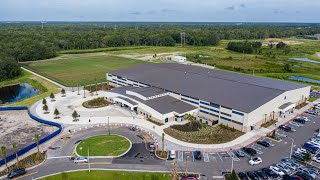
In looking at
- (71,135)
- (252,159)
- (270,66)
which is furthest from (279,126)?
(270,66)

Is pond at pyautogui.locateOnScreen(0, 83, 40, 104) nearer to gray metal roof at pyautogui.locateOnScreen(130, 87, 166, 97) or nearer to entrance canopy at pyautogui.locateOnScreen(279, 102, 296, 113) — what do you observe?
gray metal roof at pyautogui.locateOnScreen(130, 87, 166, 97)

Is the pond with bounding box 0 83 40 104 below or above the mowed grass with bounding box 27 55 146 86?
below

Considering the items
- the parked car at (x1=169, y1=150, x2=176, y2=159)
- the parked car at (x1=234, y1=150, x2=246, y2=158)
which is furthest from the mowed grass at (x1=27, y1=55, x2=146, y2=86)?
the parked car at (x1=234, y1=150, x2=246, y2=158)

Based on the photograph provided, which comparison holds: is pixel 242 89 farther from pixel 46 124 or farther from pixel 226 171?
pixel 46 124

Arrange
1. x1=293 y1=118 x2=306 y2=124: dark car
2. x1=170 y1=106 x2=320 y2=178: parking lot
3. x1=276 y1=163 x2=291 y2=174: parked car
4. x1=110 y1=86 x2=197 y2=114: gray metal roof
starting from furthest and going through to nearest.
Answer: x1=110 y1=86 x2=197 y2=114: gray metal roof → x1=293 y1=118 x2=306 y2=124: dark car → x1=170 y1=106 x2=320 y2=178: parking lot → x1=276 y1=163 x2=291 y2=174: parked car

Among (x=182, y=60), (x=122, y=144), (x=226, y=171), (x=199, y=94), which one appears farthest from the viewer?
(x=182, y=60)

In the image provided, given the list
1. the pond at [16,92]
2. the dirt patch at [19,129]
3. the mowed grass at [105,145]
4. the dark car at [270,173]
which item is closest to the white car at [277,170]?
the dark car at [270,173]
